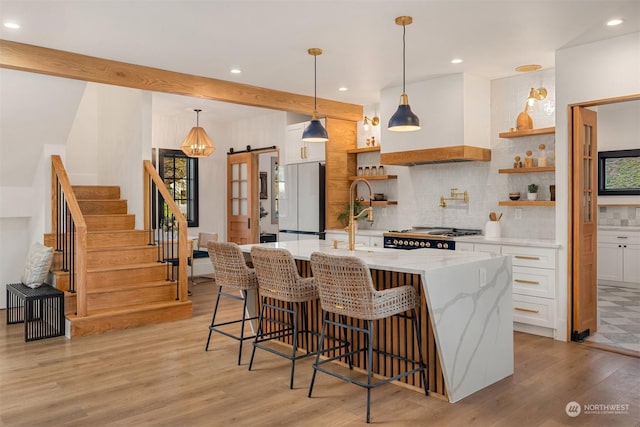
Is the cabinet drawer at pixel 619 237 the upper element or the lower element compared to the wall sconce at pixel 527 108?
lower

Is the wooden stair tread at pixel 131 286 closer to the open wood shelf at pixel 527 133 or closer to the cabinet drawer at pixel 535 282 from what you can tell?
the cabinet drawer at pixel 535 282

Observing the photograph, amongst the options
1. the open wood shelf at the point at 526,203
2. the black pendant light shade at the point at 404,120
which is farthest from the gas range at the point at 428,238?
the black pendant light shade at the point at 404,120

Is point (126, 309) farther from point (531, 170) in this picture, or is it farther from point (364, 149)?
point (531, 170)

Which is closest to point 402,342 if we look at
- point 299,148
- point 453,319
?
point 453,319

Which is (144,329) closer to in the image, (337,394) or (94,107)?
(337,394)

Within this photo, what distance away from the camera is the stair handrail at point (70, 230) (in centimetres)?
485

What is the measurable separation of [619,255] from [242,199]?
5831mm

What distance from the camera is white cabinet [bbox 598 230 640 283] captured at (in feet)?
23.6

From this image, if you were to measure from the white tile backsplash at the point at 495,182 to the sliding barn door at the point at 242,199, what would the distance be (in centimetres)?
278

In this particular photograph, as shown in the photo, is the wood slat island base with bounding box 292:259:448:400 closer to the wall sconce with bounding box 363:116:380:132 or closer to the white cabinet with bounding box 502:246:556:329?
the white cabinet with bounding box 502:246:556:329

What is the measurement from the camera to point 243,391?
135 inches

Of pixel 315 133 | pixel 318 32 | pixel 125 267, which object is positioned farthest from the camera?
pixel 125 267

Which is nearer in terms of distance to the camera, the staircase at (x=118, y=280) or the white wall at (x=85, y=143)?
the staircase at (x=118, y=280)

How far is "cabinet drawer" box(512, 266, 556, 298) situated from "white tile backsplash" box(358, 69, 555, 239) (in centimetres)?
79
